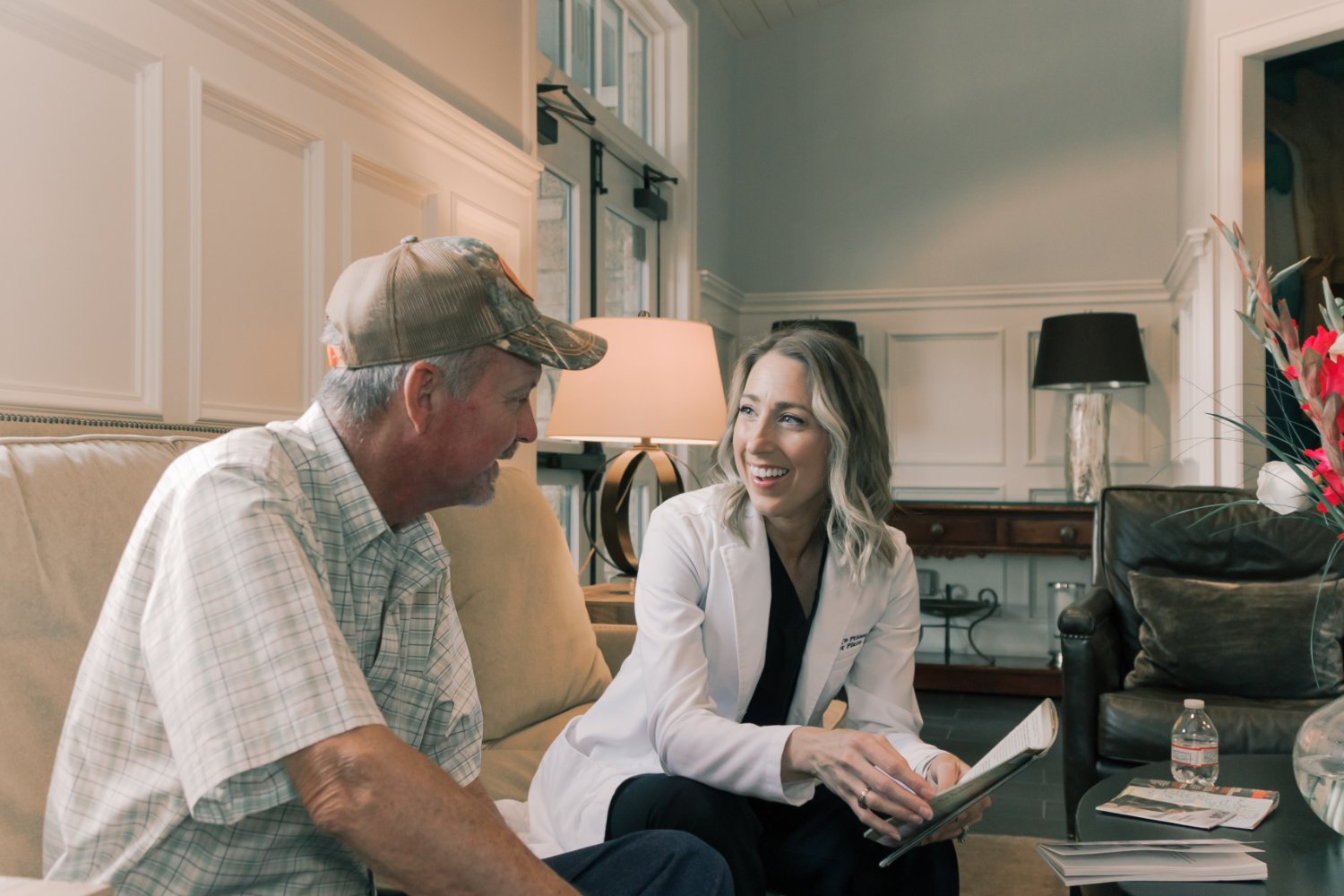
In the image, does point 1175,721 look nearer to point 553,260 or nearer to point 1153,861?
point 1153,861

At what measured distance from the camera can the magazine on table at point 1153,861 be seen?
1.34 metres

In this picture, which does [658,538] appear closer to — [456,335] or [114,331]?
[456,335]

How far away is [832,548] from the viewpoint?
1604 mm

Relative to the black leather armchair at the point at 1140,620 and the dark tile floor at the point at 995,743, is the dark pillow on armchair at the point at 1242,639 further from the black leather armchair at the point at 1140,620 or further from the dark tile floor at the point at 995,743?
the dark tile floor at the point at 995,743

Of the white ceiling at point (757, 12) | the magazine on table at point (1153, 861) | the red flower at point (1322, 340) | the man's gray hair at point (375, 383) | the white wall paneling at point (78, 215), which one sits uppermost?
the white ceiling at point (757, 12)

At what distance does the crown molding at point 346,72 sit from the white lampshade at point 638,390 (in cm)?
50

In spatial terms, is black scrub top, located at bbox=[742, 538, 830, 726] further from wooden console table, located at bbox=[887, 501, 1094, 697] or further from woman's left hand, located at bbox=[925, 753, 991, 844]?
wooden console table, located at bbox=[887, 501, 1094, 697]

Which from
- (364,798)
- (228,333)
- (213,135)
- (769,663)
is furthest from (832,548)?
(213,135)

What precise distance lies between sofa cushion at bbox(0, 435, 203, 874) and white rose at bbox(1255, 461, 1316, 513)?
129 centimetres

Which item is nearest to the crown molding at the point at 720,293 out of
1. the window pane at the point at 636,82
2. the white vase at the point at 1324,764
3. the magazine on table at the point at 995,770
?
the window pane at the point at 636,82

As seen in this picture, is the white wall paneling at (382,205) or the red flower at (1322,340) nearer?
the red flower at (1322,340)

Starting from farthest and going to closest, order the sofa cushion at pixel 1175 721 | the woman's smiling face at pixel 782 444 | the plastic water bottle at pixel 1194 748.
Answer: the sofa cushion at pixel 1175 721
the plastic water bottle at pixel 1194 748
the woman's smiling face at pixel 782 444

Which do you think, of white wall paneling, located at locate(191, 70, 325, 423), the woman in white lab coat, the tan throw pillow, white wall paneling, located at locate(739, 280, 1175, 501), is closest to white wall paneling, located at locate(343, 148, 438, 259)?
white wall paneling, located at locate(191, 70, 325, 423)

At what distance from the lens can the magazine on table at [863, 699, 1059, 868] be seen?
1.11 metres
